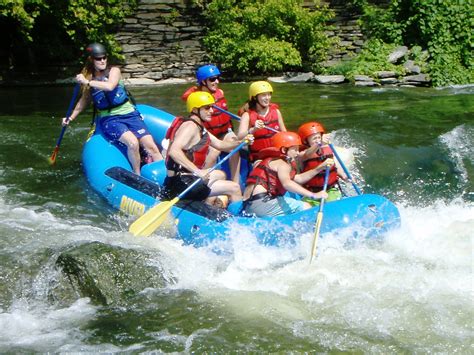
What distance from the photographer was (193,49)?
15117mm

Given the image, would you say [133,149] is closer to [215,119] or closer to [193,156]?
[215,119]

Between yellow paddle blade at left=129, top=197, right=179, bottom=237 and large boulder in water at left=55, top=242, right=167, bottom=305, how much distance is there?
51cm

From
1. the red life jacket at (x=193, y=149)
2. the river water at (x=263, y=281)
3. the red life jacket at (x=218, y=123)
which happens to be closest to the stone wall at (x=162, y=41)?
the river water at (x=263, y=281)

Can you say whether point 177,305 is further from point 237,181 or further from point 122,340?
point 237,181

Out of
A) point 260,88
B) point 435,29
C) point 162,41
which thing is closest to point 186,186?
point 260,88

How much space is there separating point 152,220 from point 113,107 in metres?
2.13

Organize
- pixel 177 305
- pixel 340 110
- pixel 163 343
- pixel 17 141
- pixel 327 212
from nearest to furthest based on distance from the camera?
1. pixel 163 343
2. pixel 177 305
3. pixel 327 212
4. pixel 17 141
5. pixel 340 110

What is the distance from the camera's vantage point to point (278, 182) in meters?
5.58

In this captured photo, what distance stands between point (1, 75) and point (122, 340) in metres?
11.4

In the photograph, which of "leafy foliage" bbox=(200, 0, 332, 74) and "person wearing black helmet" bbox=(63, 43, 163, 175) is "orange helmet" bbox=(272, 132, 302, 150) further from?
"leafy foliage" bbox=(200, 0, 332, 74)

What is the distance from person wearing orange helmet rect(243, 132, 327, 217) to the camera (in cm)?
547

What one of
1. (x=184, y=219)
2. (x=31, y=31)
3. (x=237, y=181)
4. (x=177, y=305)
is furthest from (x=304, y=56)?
(x=177, y=305)

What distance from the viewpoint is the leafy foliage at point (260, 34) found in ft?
47.9

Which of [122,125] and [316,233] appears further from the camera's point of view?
[122,125]
